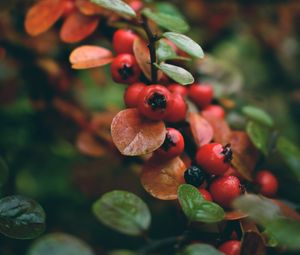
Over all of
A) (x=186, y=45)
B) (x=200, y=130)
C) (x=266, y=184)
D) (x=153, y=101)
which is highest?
(x=186, y=45)

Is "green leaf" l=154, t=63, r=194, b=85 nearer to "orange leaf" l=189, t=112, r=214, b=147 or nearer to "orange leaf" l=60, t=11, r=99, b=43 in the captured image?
"orange leaf" l=189, t=112, r=214, b=147

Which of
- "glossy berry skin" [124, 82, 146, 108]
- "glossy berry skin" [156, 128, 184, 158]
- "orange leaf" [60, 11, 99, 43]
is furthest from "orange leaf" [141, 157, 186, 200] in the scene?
"orange leaf" [60, 11, 99, 43]

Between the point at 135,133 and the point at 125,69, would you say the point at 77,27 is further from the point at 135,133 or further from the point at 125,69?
the point at 135,133

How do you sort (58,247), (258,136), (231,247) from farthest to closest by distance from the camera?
(258,136), (231,247), (58,247)

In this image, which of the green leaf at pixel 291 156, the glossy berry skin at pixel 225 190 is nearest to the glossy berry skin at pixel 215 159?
the glossy berry skin at pixel 225 190

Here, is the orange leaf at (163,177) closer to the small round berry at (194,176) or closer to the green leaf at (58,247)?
the small round berry at (194,176)

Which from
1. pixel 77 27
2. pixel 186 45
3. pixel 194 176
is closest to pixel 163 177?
pixel 194 176
